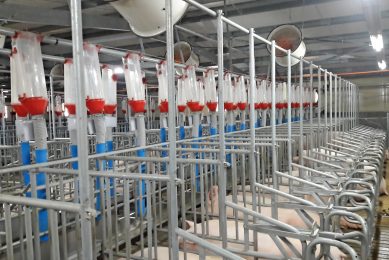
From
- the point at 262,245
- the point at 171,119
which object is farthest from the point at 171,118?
the point at 262,245

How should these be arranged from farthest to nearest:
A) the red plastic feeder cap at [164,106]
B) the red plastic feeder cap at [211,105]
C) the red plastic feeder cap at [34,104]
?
the red plastic feeder cap at [211,105] → the red plastic feeder cap at [164,106] → the red plastic feeder cap at [34,104]

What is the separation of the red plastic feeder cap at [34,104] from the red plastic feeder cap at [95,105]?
392 millimetres

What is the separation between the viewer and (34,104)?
2.75 metres

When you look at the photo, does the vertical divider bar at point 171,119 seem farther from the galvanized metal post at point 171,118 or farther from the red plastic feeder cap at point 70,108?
the red plastic feeder cap at point 70,108

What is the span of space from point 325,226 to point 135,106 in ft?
6.88

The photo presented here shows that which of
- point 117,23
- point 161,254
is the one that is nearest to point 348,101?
point 117,23

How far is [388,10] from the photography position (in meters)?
7.23

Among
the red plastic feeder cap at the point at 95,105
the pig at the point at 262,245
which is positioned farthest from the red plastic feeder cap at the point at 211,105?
the red plastic feeder cap at the point at 95,105

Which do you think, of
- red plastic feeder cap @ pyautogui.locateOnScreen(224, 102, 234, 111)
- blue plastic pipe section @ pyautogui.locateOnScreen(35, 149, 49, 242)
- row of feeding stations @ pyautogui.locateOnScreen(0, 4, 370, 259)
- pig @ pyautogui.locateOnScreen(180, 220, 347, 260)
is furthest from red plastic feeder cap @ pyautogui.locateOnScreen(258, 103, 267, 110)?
blue plastic pipe section @ pyautogui.locateOnScreen(35, 149, 49, 242)

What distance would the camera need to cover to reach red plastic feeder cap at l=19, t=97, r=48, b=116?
2.72 metres

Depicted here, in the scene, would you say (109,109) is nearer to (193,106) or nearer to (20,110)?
(20,110)

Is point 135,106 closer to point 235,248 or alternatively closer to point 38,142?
point 38,142

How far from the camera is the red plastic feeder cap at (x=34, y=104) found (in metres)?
2.72

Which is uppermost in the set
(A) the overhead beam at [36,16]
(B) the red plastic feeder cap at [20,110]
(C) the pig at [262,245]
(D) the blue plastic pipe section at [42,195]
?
Answer: (A) the overhead beam at [36,16]
